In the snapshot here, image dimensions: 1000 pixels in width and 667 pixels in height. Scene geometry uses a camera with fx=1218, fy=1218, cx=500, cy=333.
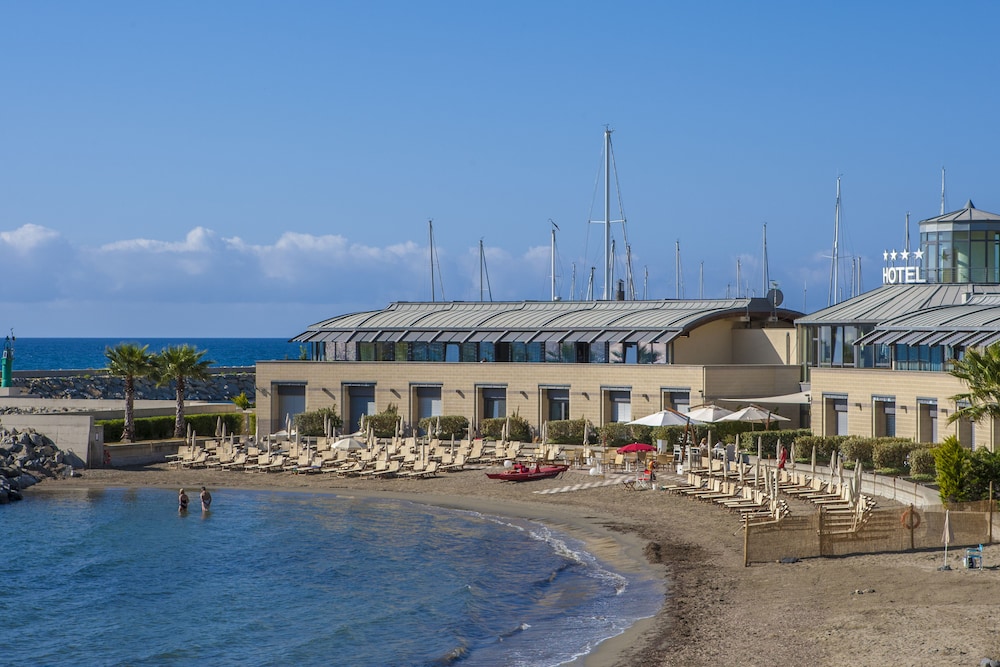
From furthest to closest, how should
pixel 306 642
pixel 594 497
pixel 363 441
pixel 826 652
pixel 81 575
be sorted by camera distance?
1. pixel 363 441
2. pixel 594 497
3. pixel 81 575
4. pixel 306 642
5. pixel 826 652

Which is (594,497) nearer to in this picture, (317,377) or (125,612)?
(125,612)

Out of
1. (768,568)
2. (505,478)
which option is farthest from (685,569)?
(505,478)

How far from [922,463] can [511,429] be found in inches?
927

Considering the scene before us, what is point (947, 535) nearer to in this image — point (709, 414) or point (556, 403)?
point (709, 414)

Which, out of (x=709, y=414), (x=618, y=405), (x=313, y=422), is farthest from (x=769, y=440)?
(x=313, y=422)

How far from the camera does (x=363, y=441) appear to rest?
187 ft

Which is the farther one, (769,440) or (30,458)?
(30,458)

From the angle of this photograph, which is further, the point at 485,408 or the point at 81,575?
the point at 485,408

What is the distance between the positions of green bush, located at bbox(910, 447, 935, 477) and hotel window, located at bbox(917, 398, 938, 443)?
5313 mm

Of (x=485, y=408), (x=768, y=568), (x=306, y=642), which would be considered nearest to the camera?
(x=306, y=642)

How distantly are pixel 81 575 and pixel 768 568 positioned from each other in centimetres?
2109

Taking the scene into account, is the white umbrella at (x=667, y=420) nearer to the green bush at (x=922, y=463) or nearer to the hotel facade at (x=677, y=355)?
the hotel facade at (x=677, y=355)

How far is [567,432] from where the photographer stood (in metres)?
58.6

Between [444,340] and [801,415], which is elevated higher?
[444,340]
